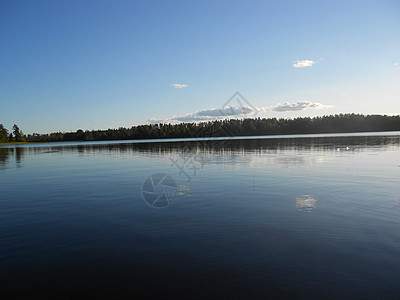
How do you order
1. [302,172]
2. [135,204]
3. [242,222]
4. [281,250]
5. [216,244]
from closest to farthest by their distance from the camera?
[281,250]
[216,244]
[242,222]
[135,204]
[302,172]

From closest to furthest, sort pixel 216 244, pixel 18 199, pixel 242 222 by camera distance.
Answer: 1. pixel 216 244
2. pixel 242 222
3. pixel 18 199

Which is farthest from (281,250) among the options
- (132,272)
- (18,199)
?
(18,199)

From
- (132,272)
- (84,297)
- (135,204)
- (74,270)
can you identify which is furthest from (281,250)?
(135,204)

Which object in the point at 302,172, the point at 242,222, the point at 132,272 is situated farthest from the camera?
the point at 302,172

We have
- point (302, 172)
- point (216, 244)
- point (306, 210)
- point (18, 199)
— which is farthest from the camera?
point (302, 172)

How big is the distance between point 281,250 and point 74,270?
7.00 meters

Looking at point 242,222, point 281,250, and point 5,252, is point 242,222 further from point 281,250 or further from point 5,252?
point 5,252

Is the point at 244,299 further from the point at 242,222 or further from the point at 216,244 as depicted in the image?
the point at 242,222

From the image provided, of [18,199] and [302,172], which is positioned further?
[302,172]

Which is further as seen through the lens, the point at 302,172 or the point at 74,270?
the point at 302,172

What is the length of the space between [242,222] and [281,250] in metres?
3.16

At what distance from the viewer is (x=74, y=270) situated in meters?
8.27

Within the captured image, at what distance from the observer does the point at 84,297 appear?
271 inches

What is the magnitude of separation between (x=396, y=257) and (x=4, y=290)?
473 inches
